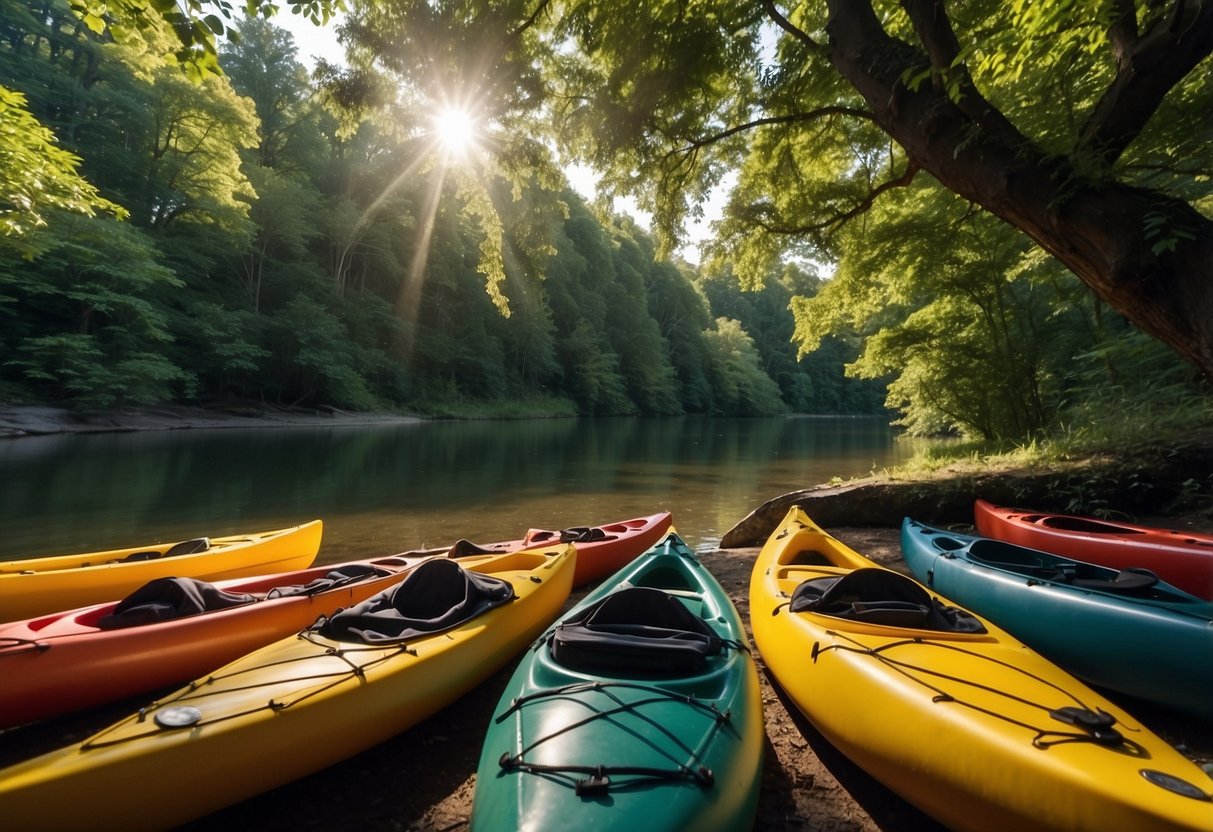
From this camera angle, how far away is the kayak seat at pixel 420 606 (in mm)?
3119

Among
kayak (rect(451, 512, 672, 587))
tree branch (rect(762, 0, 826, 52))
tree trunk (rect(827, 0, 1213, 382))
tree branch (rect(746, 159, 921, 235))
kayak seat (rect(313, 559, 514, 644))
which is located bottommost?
kayak (rect(451, 512, 672, 587))

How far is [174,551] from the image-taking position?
5.19m

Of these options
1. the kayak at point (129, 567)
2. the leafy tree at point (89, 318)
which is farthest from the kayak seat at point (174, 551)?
the leafy tree at point (89, 318)

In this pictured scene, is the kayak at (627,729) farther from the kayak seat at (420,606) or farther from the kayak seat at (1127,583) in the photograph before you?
the kayak seat at (1127,583)

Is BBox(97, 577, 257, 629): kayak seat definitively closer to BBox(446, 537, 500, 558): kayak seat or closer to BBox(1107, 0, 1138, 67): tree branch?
BBox(446, 537, 500, 558): kayak seat

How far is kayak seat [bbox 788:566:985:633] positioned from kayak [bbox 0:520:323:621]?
489cm

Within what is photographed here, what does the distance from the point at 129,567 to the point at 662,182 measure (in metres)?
7.95

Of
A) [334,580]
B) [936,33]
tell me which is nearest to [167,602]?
[334,580]

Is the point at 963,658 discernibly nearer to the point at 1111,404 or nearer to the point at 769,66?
the point at 769,66

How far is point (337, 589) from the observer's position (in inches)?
158

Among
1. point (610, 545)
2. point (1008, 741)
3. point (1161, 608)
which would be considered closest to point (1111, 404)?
point (1161, 608)

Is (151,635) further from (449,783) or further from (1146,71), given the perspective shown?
(1146,71)

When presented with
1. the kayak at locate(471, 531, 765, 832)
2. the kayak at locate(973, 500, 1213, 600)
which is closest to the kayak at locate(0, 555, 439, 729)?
the kayak at locate(471, 531, 765, 832)

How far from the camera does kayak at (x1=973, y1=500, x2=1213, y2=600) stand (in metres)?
4.24
